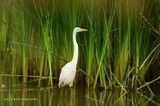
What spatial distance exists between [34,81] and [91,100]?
7.29 feet

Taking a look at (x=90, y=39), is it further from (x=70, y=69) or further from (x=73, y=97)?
(x=73, y=97)

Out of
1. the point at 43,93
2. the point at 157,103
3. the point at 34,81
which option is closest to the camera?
the point at 157,103

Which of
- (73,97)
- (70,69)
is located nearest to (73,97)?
(73,97)

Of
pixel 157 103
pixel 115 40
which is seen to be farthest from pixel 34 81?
pixel 157 103

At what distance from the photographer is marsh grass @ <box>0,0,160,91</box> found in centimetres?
1096

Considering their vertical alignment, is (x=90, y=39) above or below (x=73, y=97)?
above

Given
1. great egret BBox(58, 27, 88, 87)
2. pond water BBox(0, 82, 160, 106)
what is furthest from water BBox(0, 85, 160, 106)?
great egret BBox(58, 27, 88, 87)

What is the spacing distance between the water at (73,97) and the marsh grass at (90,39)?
0.25 meters

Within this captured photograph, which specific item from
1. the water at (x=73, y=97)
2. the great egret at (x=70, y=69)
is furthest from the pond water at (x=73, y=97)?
the great egret at (x=70, y=69)

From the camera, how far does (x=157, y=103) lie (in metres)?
9.51

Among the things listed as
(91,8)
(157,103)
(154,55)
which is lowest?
(157,103)

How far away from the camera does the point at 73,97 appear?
10406 millimetres

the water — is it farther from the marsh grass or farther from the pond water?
the marsh grass

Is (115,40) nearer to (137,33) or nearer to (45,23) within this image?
(137,33)
